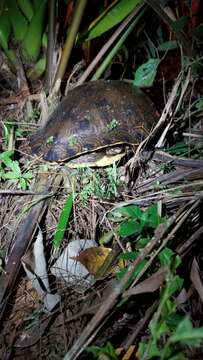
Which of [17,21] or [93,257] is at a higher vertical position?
[17,21]

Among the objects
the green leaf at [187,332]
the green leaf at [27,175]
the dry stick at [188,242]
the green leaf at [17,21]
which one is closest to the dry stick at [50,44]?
the green leaf at [17,21]

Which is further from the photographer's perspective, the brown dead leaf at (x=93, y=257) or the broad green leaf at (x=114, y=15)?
the broad green leaf at (x=114, y=15)

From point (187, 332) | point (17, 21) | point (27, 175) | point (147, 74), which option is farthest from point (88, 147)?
point (187, 332)

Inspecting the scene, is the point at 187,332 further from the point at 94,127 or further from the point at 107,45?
the point at 107,45

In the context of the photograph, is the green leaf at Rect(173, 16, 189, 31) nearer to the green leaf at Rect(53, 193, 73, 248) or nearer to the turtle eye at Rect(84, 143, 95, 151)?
the turtle eye at Rect(84, 143, 95, 151)

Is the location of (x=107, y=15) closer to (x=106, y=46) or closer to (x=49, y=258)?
(x=106, y=46)

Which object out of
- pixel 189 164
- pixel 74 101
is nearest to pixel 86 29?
pixel 74 101

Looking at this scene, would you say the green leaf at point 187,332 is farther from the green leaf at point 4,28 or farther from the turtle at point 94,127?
the green leaf at point 4,28
